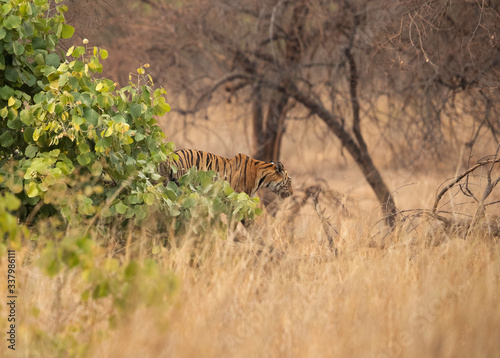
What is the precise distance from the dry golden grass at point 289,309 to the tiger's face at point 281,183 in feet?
11.1

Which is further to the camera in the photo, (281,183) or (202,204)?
(281,183)

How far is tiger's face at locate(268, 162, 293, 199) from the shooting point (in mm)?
7926

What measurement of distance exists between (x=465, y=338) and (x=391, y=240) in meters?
2.10

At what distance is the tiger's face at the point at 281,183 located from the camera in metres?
7.93

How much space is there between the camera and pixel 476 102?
7.07m

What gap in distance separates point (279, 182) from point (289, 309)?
4729mm

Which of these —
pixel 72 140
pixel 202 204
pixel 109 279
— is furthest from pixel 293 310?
pixel 72 140

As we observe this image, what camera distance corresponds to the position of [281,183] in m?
8.01

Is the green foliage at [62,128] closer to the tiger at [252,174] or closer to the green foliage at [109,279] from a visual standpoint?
the green foliage at [109,279]

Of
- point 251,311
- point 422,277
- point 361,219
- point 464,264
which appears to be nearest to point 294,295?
point 251,311

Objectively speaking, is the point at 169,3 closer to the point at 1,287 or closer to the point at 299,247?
the point at 299,247

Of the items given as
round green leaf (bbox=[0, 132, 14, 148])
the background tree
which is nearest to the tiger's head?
the background tree

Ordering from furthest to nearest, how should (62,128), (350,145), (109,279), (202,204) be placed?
(350,145) → (202,204) → (62,128) → (109,279)

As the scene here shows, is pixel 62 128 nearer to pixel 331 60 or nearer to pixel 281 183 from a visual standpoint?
pixel 281 183
